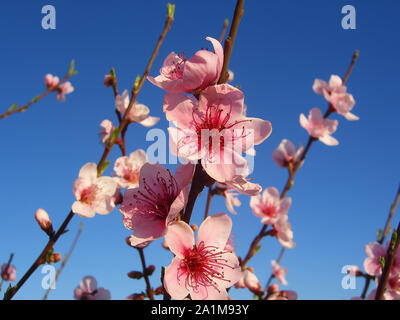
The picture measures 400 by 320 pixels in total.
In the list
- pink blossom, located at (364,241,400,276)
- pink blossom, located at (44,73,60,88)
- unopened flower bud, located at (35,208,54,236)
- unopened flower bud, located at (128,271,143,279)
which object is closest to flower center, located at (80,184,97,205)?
unopened flower bud, located at (35,208,54,236)

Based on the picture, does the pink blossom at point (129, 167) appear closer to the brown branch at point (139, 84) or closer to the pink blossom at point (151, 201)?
the brown branch at point (139, 84)

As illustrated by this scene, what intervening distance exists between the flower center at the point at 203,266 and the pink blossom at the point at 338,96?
2.86 m

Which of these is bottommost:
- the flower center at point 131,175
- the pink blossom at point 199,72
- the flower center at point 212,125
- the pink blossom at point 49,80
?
the flower center at point 212,125

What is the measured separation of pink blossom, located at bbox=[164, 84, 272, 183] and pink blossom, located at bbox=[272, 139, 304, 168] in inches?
103

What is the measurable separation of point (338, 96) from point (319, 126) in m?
0.42

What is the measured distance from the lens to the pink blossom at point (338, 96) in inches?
135

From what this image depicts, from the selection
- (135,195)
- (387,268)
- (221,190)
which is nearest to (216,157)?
(135,195)

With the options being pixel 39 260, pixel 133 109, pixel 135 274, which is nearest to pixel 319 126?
pixel 133 109

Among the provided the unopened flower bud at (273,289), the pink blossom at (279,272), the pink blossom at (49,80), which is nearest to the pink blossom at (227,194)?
the unopened flower bud at (273,289)

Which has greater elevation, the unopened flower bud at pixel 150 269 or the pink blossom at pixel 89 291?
the unopened flower bud at pixel 150 269

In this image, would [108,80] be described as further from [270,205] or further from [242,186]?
[242,186]
